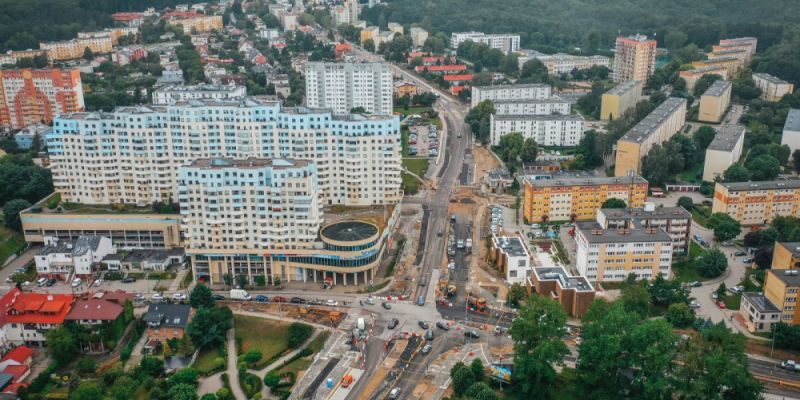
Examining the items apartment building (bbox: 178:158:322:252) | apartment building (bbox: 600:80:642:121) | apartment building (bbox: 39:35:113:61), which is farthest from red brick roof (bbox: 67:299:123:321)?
apartment building (bbox: 39:35:113:61)

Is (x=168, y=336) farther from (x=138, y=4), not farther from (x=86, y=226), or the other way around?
(x=138, y=4)

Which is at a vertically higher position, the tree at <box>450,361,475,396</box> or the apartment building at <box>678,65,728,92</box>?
the apartment building at <box>678,65,728,92</box>

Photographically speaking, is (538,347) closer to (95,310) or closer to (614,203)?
(614,203)

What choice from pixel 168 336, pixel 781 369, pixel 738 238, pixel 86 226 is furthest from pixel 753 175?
pixel 86 226

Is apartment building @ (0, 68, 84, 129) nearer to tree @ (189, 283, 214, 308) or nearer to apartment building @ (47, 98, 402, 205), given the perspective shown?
apartment building @ (47, 98, 402, 205)

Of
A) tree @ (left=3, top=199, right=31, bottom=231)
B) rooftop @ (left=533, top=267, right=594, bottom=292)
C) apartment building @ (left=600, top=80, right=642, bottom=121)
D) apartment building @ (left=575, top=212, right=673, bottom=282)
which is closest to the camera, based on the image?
rooftop @ (left=533, top=267, right=594, bottom=292)

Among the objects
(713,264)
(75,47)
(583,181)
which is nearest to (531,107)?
(583,181)

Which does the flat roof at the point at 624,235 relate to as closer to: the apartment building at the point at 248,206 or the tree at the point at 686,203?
the tree at the point at 686,203
